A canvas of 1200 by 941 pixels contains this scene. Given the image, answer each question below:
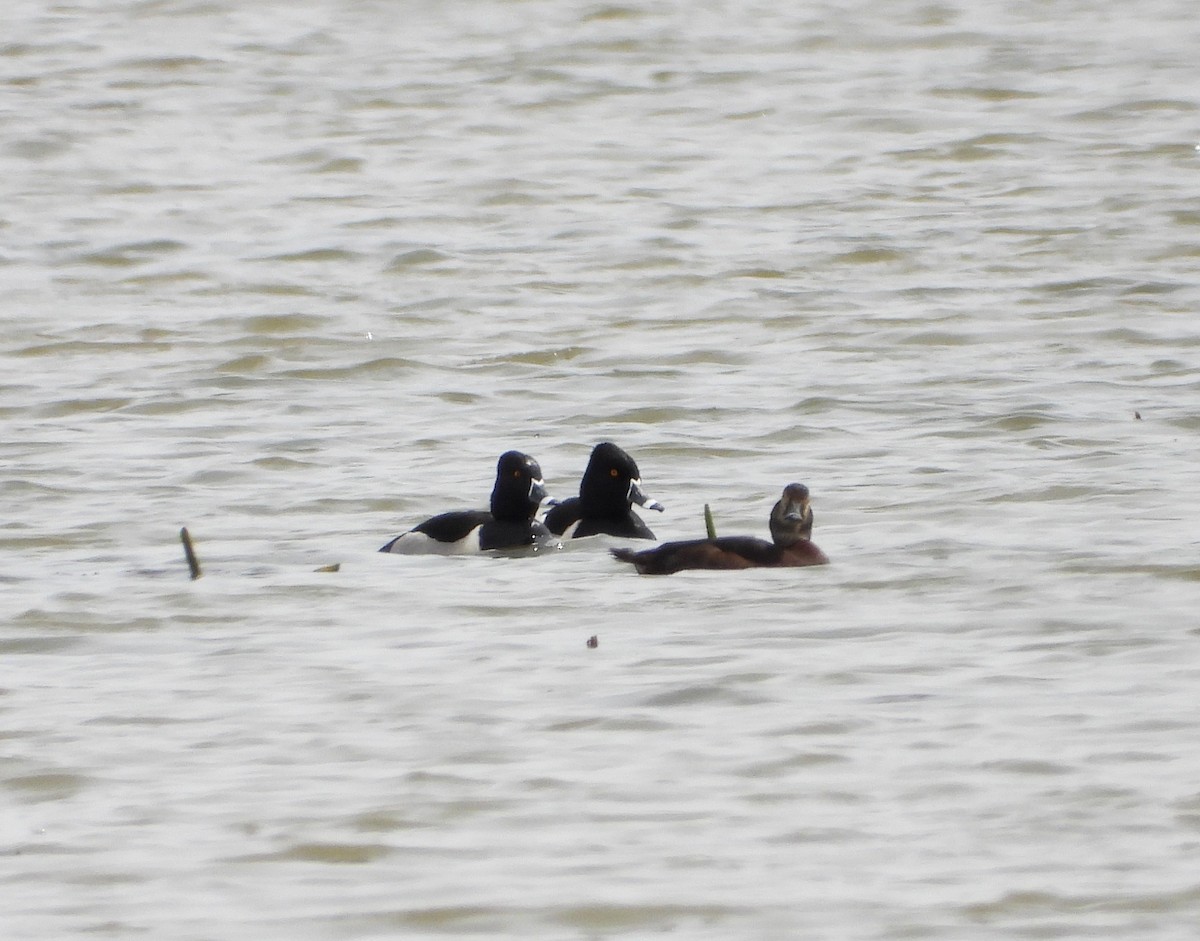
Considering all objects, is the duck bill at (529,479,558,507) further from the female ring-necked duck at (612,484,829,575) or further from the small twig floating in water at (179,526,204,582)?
the small twig floating in water at (179,526,204,582)

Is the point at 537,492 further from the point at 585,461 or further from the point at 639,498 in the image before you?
the point at 585,461

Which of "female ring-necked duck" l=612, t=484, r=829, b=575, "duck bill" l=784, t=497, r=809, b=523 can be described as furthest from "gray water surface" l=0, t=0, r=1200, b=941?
"duck bill" l=784, t=497, r=809, b=523

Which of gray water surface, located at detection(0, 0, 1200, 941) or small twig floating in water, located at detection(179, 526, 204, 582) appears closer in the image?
gray water surface, located at detection(0, 0, 1200, 941)

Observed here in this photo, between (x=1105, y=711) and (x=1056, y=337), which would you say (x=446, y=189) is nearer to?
(x=1056, y=337)

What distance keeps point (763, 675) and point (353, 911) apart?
242 cm

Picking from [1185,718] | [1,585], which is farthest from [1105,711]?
[1,585]

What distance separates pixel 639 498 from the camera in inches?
446

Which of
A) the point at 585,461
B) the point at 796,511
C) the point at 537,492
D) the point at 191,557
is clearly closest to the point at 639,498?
the point at 537,492

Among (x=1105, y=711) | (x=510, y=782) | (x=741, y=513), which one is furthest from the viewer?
(x=741, y=513)

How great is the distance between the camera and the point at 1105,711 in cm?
754

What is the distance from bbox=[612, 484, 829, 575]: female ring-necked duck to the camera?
9797 millimetres

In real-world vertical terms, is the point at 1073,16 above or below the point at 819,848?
above

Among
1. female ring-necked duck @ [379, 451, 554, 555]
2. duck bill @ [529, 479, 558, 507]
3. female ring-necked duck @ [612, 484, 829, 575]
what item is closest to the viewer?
female ring-necked duck @ [612, 484, 829, 575]

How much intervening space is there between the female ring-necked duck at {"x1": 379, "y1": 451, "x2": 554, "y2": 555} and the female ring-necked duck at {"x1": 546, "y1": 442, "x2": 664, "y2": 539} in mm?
192
